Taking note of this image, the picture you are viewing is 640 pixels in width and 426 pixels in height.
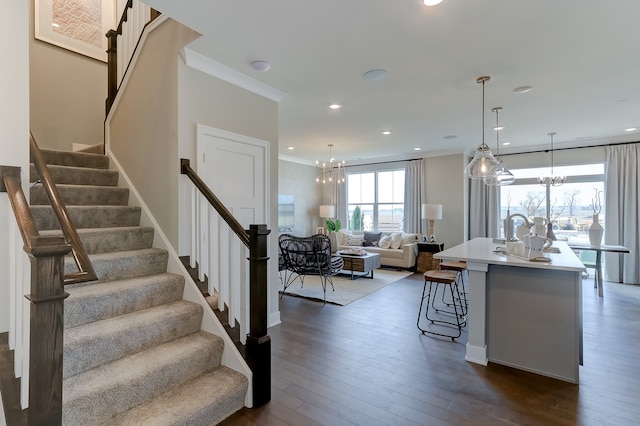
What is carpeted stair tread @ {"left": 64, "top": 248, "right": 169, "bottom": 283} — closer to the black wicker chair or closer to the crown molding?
the crown molding

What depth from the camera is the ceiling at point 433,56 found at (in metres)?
2.19

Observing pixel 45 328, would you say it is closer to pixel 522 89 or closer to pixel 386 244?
pixel 522 89

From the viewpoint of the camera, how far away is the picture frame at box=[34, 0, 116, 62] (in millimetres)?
3951

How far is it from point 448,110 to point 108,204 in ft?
14.2

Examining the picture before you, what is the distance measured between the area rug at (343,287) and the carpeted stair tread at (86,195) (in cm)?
280

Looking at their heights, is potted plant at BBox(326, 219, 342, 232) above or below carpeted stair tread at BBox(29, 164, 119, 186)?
below

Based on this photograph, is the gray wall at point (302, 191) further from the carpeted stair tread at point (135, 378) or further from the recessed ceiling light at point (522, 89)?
the carpeted stair tread at point (135, 378)

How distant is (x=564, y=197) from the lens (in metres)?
6.59

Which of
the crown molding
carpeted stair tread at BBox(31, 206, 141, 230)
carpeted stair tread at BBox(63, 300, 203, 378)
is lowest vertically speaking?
carpeted stair tread at BBox(63, 300, 203, 378)

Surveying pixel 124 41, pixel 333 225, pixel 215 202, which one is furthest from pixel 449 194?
pixel 124 41

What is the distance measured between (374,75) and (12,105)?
2831mm

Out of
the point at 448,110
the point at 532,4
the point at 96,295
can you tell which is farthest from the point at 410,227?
the point at 96,295

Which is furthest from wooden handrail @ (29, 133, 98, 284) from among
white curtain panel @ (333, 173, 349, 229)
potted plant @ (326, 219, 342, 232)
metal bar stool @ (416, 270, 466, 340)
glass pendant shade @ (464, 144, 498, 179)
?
white curtain panel @ (333, 173, 349, 229)

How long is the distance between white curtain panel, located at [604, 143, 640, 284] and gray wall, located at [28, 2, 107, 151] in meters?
8.81
